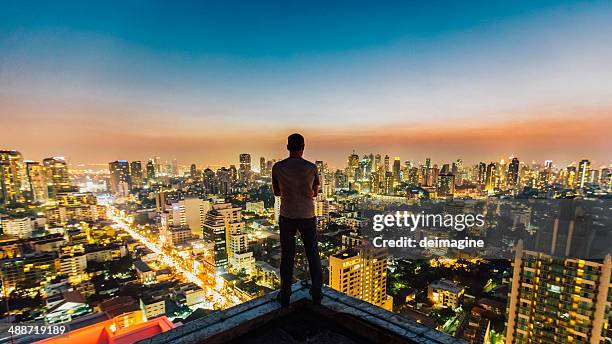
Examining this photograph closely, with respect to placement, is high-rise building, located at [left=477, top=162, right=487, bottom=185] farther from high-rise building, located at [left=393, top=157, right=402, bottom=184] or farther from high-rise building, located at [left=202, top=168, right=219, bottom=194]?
high-rise building, located at [left=202, top=168, right=219, bottom=194]

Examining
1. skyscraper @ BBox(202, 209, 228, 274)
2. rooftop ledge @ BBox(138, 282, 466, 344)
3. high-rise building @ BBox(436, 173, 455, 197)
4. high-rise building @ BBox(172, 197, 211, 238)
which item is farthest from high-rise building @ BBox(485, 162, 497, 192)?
rooftop ledge @ BBox(138, 282, 466, 344)

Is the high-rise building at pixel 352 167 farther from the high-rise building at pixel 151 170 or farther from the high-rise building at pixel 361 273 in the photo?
the high-rise building at pixel 151 170

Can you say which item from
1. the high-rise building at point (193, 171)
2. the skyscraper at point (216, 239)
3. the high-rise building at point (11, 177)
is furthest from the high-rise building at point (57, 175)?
the high-rise building at point (193, 171)

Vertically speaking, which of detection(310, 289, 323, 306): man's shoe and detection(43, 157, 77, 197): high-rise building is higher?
detection(310, 289, 323, 306): man's shoe

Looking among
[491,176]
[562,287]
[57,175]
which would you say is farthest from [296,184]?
[491,176]

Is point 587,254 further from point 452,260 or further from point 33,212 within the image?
point 33,212

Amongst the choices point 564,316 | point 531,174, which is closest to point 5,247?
point 564,316
